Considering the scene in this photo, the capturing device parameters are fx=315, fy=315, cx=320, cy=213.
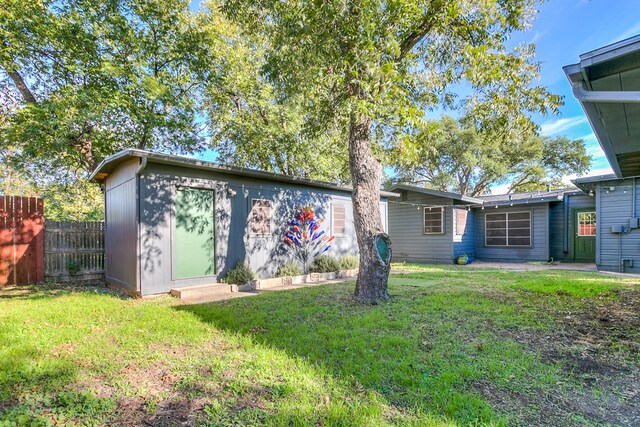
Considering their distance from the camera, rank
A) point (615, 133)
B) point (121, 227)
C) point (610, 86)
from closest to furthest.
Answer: point (610, 86)
point (615, 133)
point (121, 227)

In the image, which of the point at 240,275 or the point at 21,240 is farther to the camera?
the point at 21,240

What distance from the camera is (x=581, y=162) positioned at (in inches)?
760

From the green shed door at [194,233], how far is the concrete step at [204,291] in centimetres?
40

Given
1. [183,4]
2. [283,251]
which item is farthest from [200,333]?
[183,4]

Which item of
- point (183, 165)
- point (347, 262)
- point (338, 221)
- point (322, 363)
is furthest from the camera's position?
point (338, 221)

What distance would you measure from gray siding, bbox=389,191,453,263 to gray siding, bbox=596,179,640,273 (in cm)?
416

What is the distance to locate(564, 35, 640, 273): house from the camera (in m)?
2.94

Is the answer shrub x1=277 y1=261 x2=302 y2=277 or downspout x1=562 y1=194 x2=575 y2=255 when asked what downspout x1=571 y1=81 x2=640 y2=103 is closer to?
shrub x1=277 y1=261 x2=302 y2=277

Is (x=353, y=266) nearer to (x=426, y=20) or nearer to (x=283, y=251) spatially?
(x=283, y=251)

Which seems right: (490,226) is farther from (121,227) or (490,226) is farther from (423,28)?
(121,227)

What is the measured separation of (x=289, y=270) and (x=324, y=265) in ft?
3.85

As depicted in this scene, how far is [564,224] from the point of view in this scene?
1195cm

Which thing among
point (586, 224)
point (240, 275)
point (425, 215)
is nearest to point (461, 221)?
point (425, 215)

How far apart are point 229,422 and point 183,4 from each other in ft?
39.3
